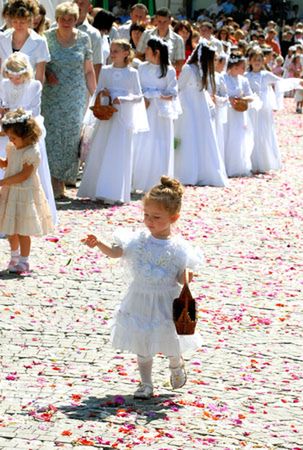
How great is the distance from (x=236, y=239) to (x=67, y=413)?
20.3 feet

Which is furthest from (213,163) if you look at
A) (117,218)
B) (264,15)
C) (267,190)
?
(264,15)

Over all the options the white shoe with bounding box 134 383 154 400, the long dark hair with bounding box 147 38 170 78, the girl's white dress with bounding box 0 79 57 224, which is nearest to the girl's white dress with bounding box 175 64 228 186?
the long dark hair with bounding box 147 38 170 78

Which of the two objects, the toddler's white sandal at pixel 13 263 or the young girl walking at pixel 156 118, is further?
the young girl walking at pixel 156 118

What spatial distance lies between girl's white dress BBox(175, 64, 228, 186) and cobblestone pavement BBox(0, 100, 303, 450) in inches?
141

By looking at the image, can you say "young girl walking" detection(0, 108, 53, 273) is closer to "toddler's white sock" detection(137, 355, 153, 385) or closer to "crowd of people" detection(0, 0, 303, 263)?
"crowd of people" detection(0, 0, 303, 263)

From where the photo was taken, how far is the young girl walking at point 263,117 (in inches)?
752

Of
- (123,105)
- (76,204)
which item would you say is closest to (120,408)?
(76,204)

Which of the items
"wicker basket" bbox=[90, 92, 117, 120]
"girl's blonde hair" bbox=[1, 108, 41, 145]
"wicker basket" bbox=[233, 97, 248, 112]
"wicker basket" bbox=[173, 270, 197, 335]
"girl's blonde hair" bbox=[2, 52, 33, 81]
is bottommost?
"wicker basket" bbox=[173, 270, 197, 335]

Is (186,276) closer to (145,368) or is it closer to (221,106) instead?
(145,368)

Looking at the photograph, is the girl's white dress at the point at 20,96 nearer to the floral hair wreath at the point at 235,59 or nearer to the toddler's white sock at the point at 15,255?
the toddler's white sock at the point at 15,255

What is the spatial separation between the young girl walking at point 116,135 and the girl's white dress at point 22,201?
4.11 meters

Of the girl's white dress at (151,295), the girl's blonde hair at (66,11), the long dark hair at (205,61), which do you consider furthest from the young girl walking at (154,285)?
the long dark hair at (205,61)

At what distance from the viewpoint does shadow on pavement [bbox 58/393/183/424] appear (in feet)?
22.0

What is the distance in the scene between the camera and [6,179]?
10.1m
